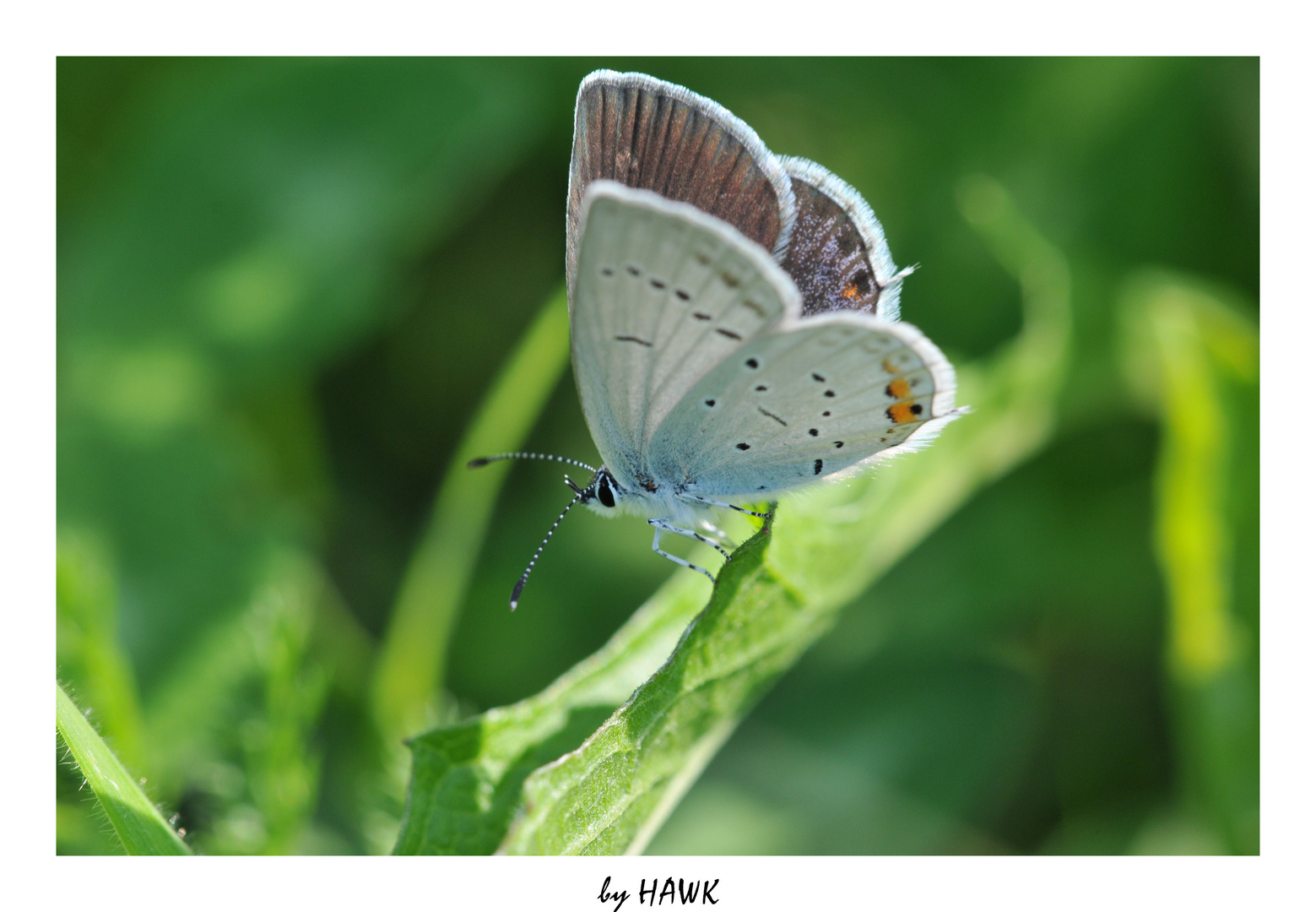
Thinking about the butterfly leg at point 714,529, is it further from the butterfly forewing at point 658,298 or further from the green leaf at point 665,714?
the butterfly forewing at point 658,298

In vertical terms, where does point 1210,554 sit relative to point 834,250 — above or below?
below

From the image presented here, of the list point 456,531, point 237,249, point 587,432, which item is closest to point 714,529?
point 456,531

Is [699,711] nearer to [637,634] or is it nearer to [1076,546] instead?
[637,634]

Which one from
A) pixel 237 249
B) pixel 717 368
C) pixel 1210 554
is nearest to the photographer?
pixel 717 368

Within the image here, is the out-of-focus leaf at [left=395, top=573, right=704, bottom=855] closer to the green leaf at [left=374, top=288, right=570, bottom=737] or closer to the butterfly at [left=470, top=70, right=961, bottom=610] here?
the butterfly at [left=470, top=70, right=961, bottom=610]

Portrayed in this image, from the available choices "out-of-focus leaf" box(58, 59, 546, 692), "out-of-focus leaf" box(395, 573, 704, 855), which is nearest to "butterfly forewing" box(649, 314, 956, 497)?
"out-of-focus leaf" box(395, 573, 704, 855)

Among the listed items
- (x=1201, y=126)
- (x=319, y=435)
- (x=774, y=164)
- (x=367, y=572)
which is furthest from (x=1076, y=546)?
(x=319, y=435)

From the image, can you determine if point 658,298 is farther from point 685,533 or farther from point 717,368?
point 685,533
